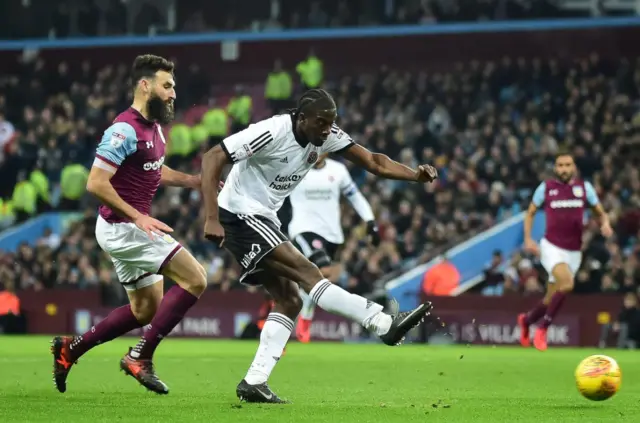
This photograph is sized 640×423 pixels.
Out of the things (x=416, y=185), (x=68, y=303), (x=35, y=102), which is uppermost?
(x=35, y=102)

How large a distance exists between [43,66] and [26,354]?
21022 mm

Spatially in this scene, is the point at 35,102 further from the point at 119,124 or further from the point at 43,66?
the point at 119,124

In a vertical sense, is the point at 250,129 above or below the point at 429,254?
above

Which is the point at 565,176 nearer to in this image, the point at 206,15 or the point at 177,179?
the point at 177,179

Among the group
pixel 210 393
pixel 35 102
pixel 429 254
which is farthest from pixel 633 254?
pixel 35 102

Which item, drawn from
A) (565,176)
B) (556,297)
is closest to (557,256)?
(556,297)

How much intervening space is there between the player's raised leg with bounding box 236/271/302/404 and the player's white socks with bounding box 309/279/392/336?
47 cm

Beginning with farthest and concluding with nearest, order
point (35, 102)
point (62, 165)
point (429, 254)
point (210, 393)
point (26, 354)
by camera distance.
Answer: point (35, 102), point (62, 165), point (429, 254), point (26, 354), point (210, 393)

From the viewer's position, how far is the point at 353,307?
8.22m

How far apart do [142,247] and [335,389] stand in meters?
1.97

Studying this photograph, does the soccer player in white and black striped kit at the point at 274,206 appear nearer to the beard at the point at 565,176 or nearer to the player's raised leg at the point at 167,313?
the player's raised leg at the point at 167,313

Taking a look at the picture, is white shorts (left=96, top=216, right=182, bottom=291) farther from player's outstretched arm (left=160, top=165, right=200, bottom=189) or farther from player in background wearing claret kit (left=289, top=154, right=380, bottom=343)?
player in background wearing claret kit (left=289, top=154, right=380, bottom=343)

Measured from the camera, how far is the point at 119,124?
9.09m

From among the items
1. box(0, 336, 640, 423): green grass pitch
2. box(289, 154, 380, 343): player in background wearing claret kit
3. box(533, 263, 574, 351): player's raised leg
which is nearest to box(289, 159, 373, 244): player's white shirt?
box(289, 154, 380, 343): player in background wearing claret kit
